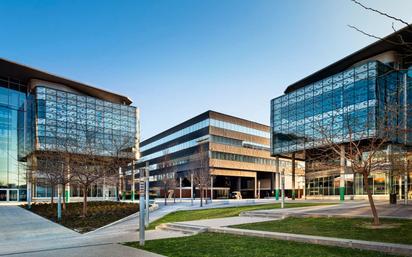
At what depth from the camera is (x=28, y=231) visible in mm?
20094

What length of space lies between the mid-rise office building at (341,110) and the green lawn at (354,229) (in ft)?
80.3

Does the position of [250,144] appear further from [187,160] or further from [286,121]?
[286,121]

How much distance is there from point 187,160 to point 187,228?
7174cm

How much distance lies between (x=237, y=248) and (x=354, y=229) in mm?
5879

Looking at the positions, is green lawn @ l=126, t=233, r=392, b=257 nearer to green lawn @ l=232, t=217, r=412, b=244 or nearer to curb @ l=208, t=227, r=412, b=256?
curb @ l=208, t=227, r=412, b=256

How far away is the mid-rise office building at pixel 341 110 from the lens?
47.8 meters

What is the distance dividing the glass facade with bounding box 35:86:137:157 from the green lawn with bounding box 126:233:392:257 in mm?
43219

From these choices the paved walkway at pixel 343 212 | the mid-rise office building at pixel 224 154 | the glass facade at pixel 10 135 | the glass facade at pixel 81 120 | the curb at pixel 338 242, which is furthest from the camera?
the mid-rise office building at pixel 224 154

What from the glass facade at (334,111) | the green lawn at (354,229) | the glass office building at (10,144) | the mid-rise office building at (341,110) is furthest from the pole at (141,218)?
the glass office building at (10,144)

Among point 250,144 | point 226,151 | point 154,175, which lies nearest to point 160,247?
point 226,151

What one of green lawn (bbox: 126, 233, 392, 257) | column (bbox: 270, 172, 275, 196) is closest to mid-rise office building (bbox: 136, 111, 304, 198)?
column (bbox: 270, 172, 275, 196)

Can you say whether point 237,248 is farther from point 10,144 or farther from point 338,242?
point 10,144

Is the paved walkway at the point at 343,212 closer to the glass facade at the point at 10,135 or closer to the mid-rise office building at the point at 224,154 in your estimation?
the mid-rise office building at the point at 224,154

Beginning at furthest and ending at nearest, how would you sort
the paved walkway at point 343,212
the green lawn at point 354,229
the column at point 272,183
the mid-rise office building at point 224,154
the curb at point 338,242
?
1. the column at point 272,183
2. the mid-rise office building at point 224,154
3. the paved walkway at point 343,212
4. the green lawn at point 354,229
5. the curb at point 338,242
